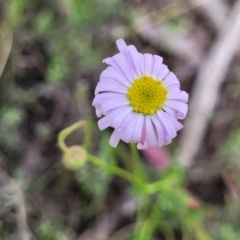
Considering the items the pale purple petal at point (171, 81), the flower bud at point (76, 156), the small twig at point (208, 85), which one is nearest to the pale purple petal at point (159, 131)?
the pale purple petal at point (171, 81)

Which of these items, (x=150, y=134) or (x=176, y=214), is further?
(x=176, y=214)

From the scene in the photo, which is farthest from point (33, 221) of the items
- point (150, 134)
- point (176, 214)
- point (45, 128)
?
point (150, 134)

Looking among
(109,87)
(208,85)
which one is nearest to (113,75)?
(109,87)

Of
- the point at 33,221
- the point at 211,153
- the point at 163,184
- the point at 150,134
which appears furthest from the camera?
the point at 211,153

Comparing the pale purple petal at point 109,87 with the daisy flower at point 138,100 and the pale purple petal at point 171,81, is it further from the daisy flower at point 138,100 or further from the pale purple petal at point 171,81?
the pale purple petal at point 171,81

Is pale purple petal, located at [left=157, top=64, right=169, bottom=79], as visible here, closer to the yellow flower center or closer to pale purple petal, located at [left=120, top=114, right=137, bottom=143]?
the yellow flower center

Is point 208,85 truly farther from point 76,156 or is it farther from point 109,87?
point 109,87

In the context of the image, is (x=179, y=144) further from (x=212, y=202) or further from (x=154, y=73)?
(x=154, y=73)

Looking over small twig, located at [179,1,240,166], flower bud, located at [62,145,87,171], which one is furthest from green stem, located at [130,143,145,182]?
small twig, located at [179,1,240,166]
